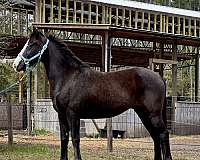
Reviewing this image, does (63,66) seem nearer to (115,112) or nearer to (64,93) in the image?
(64,93)

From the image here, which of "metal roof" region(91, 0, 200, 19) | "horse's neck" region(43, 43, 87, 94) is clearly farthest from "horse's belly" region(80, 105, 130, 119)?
"metal roof" region(91, 0, 200, 19)

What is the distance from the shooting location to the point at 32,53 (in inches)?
312

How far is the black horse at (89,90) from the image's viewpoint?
7.70 metres

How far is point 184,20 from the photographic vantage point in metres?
25.3

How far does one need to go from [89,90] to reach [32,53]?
3.66 feet

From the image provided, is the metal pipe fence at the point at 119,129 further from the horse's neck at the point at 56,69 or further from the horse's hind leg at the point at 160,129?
the horse's neck at the point at 56,69

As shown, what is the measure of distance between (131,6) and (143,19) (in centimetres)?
91

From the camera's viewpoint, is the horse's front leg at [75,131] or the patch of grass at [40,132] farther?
the patch of grass at [40,132]

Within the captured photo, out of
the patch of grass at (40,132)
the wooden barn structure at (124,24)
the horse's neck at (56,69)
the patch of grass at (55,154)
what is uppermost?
the wooden barn structure at (124,24)

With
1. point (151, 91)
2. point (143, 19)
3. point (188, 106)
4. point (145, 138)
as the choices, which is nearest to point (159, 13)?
point (143, 19)

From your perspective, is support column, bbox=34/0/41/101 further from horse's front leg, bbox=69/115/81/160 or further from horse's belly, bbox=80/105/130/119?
horse's front leg, bbox=69/115/81/160

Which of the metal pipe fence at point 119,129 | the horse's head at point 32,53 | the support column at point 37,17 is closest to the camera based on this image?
the horse's head at point 32,53

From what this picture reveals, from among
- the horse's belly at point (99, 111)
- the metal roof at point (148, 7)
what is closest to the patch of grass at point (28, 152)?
the horse's belly at point (99, 111)

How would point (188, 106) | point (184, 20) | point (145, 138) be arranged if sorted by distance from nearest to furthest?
point (145, 138), point (188, 106), point (184, 20)
